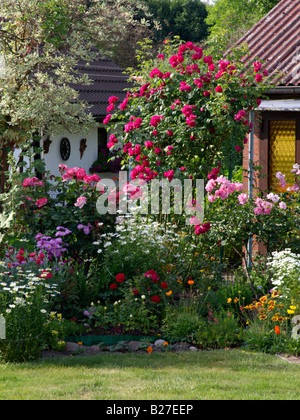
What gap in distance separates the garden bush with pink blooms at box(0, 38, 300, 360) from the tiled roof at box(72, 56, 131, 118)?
614cm

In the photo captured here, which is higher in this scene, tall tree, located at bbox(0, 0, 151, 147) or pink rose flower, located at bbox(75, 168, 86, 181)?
tall tree, located at bbox(0, 0, 151, 147)

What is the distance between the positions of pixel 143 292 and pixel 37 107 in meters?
3.94

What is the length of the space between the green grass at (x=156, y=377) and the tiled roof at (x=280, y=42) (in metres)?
4.94

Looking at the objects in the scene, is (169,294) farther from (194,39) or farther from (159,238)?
(194,39)

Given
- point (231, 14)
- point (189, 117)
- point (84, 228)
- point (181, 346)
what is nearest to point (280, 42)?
point (189, 117)

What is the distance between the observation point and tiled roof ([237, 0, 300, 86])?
33.6 ft

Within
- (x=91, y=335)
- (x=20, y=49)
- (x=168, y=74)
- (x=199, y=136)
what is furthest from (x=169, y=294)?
(x=20, y=49)

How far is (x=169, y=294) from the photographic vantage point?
7.06 metres

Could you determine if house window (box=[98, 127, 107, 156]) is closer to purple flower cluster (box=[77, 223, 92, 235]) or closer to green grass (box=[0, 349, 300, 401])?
purple flower cluster (box=[77, 223, 92, 235])

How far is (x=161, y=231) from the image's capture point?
9.05 m

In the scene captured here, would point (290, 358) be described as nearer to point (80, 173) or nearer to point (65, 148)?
point (80, 173)

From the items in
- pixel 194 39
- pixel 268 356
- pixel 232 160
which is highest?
pixel 194 39

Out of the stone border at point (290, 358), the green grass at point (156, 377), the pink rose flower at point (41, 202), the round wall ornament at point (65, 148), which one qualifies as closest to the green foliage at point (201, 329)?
the green grass at point (156, 377)

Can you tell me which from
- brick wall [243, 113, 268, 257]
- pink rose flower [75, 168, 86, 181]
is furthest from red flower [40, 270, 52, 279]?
brick wall [243, 113, 268, 257]
